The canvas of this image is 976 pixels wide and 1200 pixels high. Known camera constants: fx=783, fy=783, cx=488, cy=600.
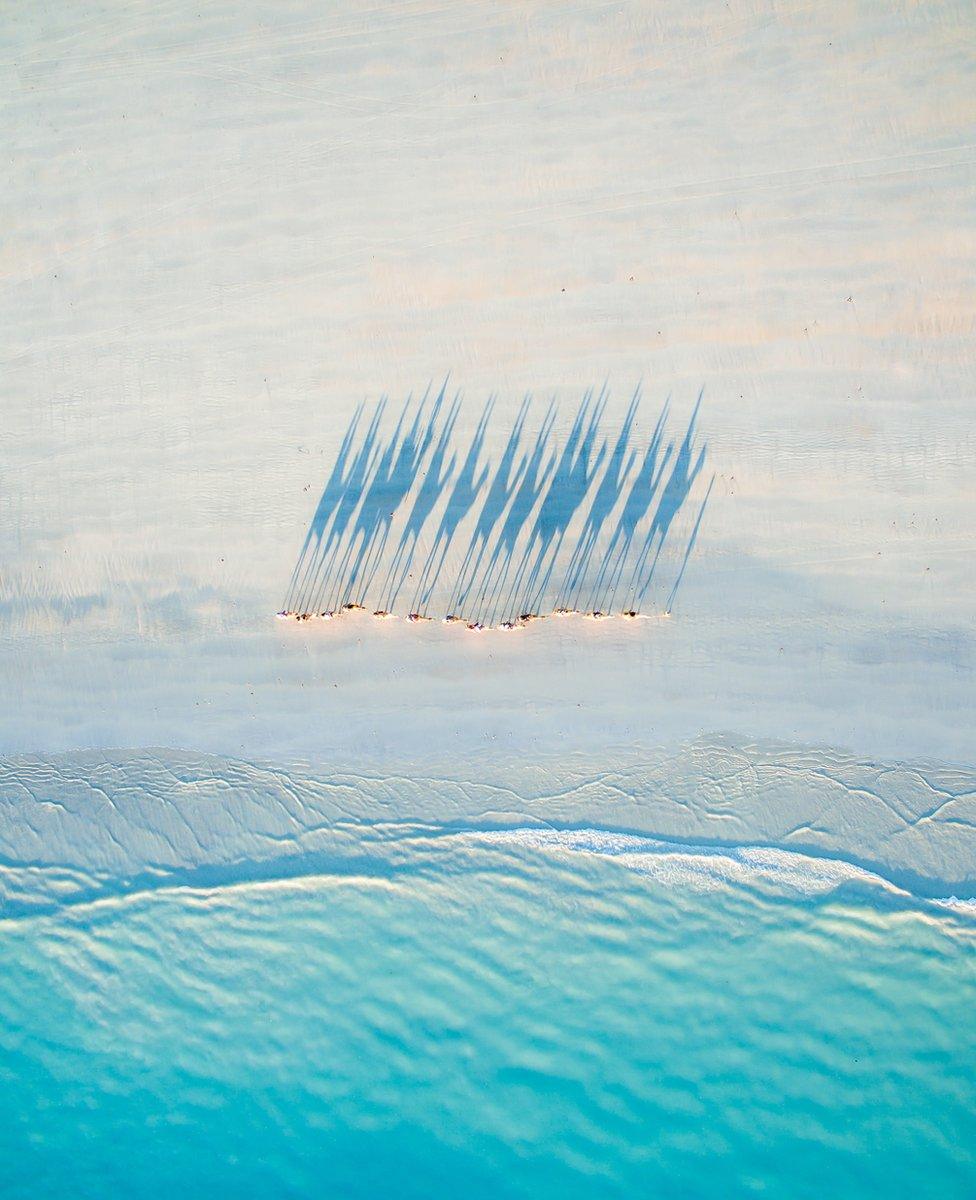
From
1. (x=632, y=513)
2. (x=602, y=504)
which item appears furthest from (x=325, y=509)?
(x=632, y=513)

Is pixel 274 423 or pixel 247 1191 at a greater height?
Result: pixel 274 423

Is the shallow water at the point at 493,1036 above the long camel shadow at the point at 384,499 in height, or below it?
below

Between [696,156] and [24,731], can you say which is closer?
[696,156]

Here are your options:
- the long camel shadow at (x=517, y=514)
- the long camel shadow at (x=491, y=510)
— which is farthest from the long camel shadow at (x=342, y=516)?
the long camel shadow at (x=517, y=514)

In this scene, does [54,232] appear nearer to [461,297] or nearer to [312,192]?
[312,192]

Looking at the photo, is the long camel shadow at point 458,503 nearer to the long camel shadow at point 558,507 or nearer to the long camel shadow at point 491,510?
the long camel shadow at point 491,510

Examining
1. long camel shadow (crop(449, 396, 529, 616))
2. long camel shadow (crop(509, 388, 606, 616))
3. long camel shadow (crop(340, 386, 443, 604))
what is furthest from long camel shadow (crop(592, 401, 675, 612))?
long camel shadow (crop(340, 386, 443, 604))

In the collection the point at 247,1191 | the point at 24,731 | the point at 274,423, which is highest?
the point at 274,423

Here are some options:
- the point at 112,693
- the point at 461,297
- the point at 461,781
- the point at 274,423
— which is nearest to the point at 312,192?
the point at 461,297

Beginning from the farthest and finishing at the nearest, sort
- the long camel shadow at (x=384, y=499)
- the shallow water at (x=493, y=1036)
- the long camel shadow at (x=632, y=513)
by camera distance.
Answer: the long camel shadow at (x=384, y=499) < the long camel shadow at (x=632, y=513) < the shallow water at (x=493, y=1036)
